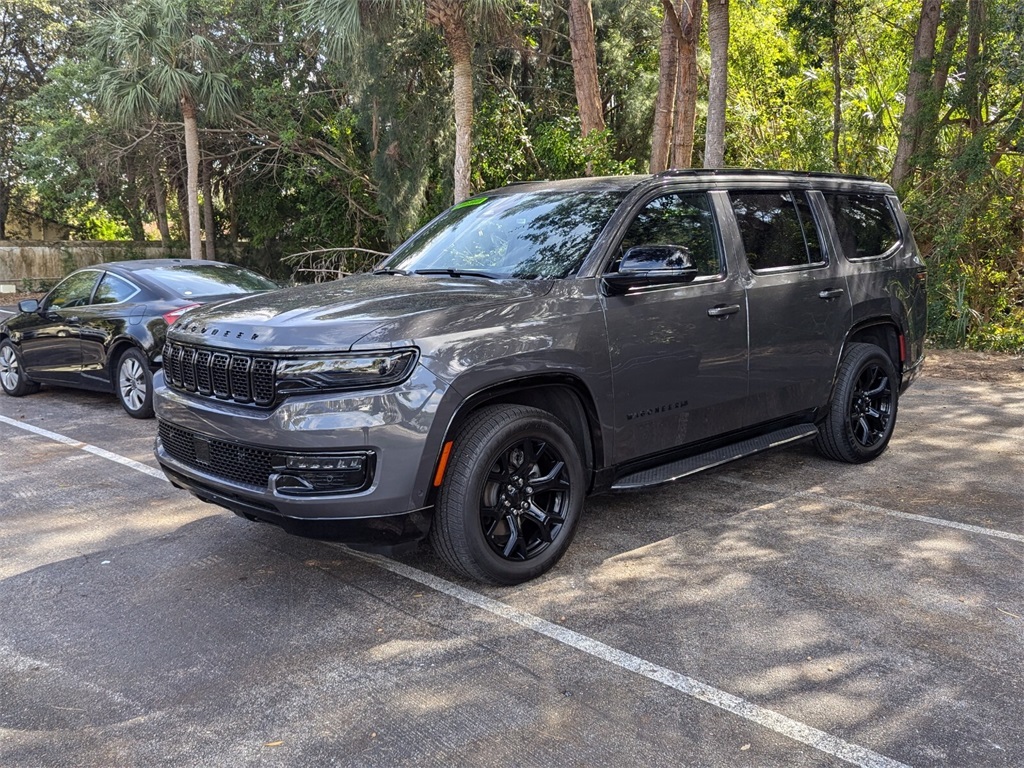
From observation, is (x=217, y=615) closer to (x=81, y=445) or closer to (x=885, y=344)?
(x=81, y=445)

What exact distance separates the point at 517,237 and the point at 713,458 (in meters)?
1.69

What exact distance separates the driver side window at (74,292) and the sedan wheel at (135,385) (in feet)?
3.25

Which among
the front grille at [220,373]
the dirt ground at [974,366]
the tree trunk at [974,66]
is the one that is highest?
the tree trunk at [974,66]

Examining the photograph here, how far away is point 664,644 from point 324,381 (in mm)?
1821

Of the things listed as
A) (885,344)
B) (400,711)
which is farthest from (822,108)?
(400,711)

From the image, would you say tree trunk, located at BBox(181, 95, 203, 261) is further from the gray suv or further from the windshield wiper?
the windshield wiper

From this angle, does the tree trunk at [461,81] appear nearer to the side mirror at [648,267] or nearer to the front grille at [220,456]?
the side mirror at [648,267]

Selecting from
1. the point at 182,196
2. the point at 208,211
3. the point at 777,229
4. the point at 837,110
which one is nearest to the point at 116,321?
the point at 777,229

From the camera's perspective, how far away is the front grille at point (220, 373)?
390cm

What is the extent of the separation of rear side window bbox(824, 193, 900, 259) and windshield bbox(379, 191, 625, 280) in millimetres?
1994

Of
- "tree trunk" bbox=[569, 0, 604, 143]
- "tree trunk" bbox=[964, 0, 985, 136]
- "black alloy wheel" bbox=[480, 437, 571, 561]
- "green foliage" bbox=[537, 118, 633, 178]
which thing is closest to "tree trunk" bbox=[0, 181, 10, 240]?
"green foliage" bbox=[537, 118, 633, 178]

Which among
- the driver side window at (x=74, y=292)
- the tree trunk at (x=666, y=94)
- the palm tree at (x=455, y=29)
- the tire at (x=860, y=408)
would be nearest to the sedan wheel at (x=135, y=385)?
the driver side window at (x=74, y=292)

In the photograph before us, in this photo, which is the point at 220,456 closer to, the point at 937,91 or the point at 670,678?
the point at 670,678

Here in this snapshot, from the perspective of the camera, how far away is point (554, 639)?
3.73 meters
